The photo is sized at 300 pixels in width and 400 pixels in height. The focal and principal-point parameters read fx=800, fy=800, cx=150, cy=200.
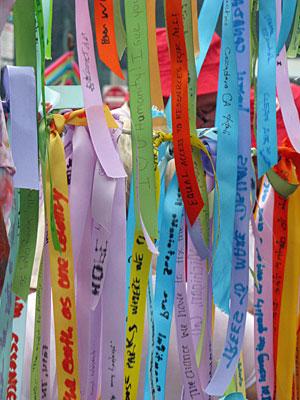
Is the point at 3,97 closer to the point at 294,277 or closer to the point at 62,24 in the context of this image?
the point at 294,277

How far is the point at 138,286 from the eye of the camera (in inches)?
43.6

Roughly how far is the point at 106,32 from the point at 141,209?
241mm

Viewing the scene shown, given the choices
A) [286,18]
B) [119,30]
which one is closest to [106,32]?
[119,30]

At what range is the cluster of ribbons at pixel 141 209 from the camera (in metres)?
1.03

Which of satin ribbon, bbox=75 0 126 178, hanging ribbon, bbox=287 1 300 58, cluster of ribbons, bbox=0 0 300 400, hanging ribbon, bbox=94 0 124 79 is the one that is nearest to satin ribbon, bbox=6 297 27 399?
cluster of ribbons, bbox=0 0 300 400

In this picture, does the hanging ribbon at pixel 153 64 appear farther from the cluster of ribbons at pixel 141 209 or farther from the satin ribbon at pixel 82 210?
the satin ribbon at pixel 82 210

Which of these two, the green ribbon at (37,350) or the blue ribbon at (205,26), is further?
the blue ribbon at (205,26)

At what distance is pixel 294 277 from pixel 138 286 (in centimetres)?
32

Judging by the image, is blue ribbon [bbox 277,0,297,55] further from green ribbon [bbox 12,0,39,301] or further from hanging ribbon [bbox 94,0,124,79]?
green ribbon [bbox 12,0,39,301]

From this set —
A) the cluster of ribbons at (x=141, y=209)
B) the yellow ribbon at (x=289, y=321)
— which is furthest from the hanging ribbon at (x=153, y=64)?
the yellow ribbon at (x=289, y=321)

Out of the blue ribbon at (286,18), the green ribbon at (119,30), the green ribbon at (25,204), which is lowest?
the green ribbon at (25,204)

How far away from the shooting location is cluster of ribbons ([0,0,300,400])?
3.38ft

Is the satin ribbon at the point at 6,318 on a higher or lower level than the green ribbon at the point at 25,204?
lower

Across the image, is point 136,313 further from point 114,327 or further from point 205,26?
point 205,26
